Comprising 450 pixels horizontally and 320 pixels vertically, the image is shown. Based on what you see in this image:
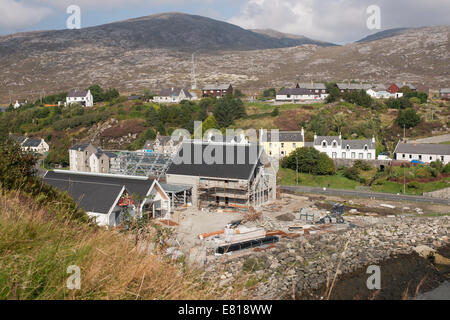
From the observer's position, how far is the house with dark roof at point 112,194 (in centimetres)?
2058

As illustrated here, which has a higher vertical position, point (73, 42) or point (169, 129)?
point (73, 42)

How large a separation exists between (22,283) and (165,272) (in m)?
1.52

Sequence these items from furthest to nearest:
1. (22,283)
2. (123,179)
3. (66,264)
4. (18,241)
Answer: (123,179), (18,241), (66,264), (22,283)

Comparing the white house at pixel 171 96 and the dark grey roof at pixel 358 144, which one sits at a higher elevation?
the white house at pixel 171 96

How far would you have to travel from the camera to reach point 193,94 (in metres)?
80.9

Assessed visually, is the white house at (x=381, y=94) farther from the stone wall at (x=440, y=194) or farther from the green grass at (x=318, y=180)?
the stone wall at (x=440, y=194)

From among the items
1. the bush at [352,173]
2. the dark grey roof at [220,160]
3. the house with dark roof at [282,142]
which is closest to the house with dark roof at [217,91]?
the house with dark roof at [282,142]

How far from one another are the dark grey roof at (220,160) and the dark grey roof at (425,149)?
21.5 m

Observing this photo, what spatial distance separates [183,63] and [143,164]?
112 m

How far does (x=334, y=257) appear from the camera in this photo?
18.2 meters

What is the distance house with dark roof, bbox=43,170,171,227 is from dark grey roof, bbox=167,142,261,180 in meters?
4.97

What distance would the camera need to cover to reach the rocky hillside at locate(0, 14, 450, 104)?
10938 cm

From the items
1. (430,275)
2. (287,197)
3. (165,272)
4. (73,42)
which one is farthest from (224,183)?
(73,42)
